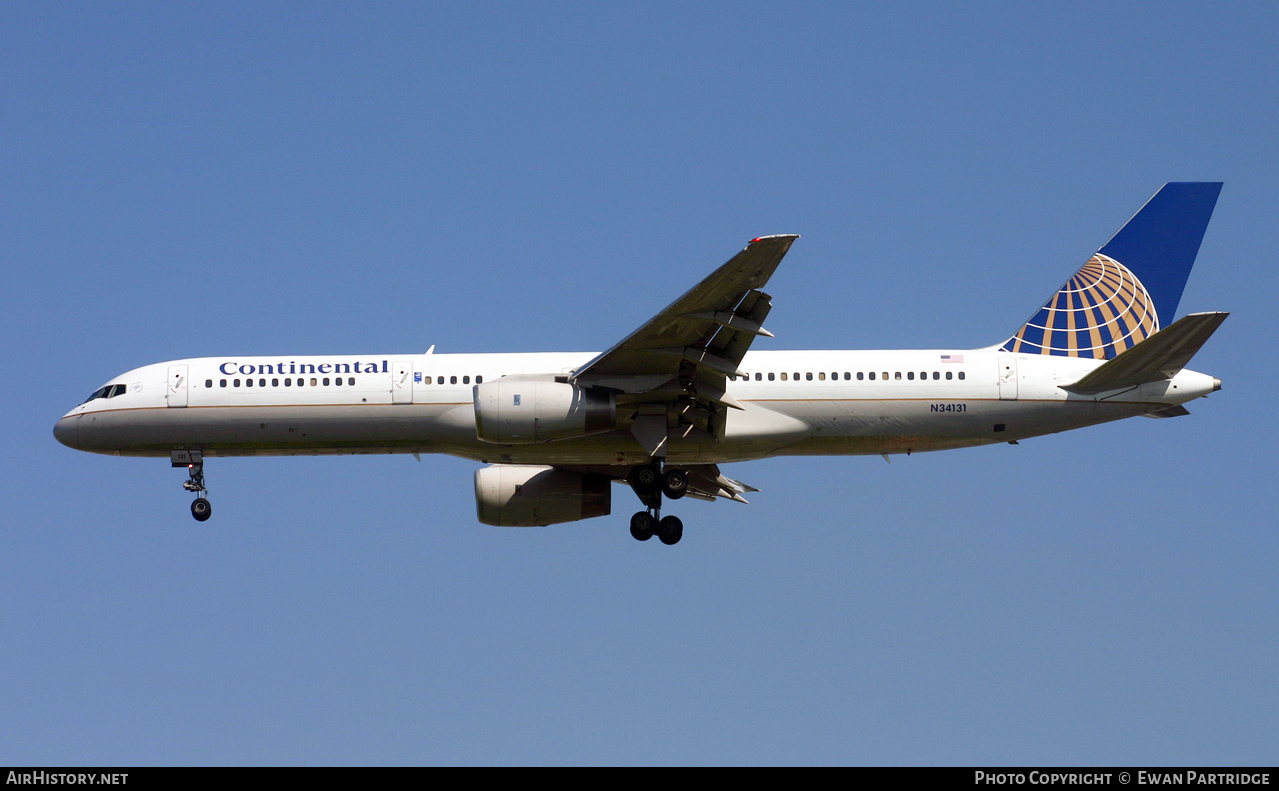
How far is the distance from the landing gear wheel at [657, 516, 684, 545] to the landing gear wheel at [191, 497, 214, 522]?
9.47m

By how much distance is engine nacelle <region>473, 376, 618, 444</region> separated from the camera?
977 inches

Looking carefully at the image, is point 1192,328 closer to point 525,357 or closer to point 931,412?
point 931,412

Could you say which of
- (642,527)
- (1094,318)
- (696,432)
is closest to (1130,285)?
(1094,318)

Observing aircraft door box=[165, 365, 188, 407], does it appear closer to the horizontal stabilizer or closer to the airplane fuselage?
the airplane fuselage

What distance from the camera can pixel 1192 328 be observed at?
80.1 feet

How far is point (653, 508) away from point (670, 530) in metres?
0.58

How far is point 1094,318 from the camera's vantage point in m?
29.4

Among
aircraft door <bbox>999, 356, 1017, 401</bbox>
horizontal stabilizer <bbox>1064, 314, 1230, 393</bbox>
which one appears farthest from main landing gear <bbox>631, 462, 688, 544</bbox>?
horizontal stabilizer <bbox>1064, 314, 1230, 393</bbox>

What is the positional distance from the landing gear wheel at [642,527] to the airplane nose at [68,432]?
11779mm

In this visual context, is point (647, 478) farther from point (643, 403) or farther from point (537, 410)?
point (537, 410)

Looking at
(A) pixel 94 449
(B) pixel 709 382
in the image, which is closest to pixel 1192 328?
(B) pixel 709 382

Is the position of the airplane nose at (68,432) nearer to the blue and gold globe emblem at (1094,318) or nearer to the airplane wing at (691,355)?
the airplane wing at (691,355)
